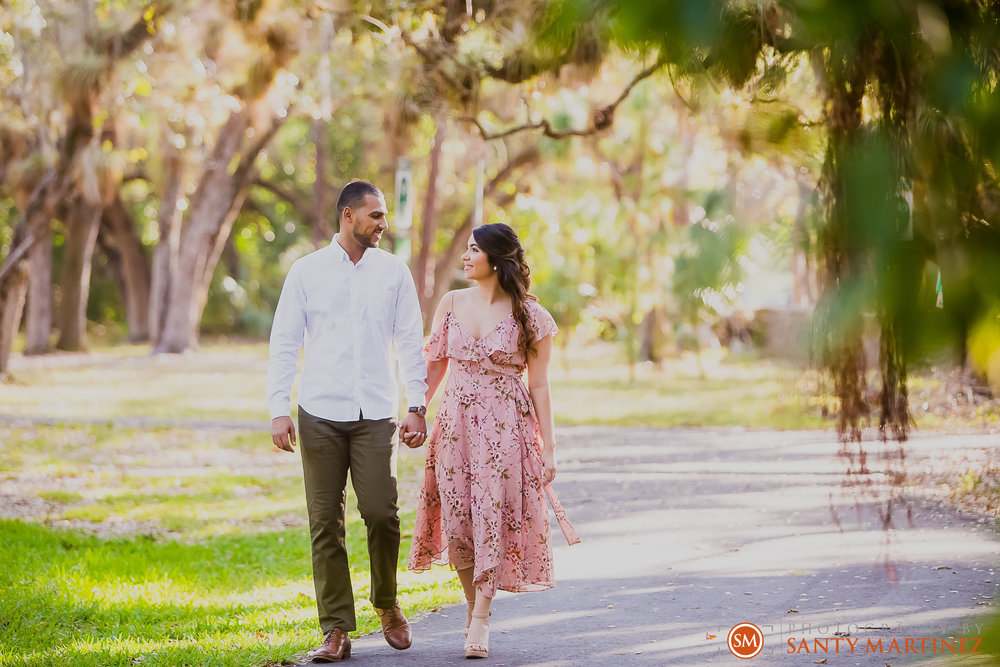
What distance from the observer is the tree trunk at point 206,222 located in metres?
32.2

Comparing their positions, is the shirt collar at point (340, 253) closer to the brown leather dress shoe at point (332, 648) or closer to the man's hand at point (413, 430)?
the man's hand at point (413, 430)

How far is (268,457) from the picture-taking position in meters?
15.3

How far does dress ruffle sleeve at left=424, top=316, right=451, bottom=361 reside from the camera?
6281mm

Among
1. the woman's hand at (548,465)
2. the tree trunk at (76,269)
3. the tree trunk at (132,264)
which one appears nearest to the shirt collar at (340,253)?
the woman's hand at (548,465)

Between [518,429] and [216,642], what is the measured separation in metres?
1.98

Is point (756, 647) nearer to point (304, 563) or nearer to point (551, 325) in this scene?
point (551, 325)

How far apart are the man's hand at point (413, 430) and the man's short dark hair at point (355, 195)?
1072 millimetres

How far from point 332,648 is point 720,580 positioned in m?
2.82

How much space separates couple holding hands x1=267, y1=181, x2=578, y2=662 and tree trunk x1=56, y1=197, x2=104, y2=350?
30155 mm

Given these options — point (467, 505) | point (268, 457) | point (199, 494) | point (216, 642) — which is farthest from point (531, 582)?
point (268, 457)

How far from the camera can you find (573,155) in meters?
28.3

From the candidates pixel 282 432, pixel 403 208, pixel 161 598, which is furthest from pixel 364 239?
pixel 403 208

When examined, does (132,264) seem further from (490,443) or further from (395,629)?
(490,443)

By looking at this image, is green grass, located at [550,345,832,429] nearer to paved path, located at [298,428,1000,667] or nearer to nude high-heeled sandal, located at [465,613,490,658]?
paved path, located at [298,428,1000,667]
